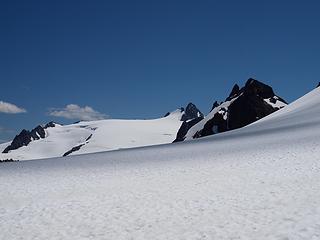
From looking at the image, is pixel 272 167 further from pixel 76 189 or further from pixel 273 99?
pixel 273 99

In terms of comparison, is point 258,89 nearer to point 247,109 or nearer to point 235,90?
point 247,109

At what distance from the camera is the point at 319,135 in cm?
3164

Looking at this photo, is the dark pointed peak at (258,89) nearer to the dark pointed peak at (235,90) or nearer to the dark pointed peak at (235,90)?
the dark pointed peak at (235,90)

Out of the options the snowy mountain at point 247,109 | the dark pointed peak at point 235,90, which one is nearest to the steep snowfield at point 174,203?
the snowy mountain at point 247,109

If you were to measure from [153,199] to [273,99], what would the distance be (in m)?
109

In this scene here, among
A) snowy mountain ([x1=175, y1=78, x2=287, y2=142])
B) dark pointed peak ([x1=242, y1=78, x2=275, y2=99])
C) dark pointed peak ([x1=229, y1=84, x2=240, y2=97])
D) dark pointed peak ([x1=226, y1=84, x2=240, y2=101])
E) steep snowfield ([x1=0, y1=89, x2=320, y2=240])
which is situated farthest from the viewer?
dark pointed peak ([x1=229, y1=84, x2=240, y2=97])

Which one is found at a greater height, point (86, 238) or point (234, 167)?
point (234, 167)

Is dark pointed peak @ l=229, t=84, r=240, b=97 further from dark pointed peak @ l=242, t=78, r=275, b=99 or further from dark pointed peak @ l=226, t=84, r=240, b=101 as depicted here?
dark pointed peak @ l=242, t=78, r=275, b=99

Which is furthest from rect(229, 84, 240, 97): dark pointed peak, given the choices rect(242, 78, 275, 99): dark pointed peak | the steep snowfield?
the steep snowfield

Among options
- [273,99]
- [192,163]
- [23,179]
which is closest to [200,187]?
[192,163]

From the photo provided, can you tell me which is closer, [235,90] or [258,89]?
[258,89]

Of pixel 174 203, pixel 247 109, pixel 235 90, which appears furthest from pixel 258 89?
pixel 174 203

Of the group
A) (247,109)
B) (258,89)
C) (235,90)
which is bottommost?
(247,109)

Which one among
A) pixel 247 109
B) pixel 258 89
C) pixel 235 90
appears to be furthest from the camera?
pixel 235 90
